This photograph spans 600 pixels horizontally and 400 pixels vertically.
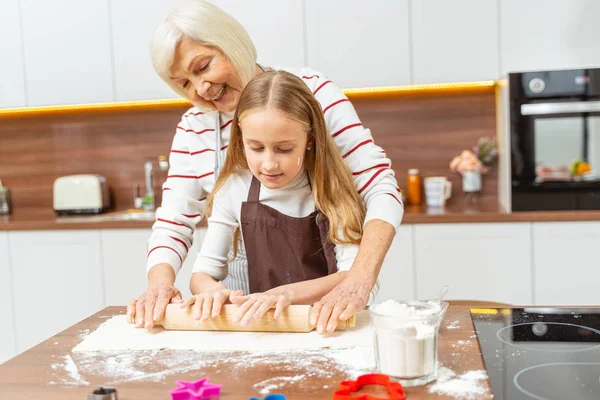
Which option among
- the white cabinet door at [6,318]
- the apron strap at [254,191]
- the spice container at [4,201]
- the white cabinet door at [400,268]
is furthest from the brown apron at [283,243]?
the spice container at [4,201]

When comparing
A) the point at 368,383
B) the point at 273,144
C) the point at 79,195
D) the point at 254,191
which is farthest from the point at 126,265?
the point at 368,383

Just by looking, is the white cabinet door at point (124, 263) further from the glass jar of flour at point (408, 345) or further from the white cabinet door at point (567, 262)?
the glass jar of flour at point (408, 345)

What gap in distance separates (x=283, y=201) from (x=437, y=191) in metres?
1.62

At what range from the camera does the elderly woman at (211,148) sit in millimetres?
1301

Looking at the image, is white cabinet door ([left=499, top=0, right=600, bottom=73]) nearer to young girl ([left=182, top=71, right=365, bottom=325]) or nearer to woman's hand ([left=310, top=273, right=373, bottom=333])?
young girl ([left=182, top=71, right=365, bottom=325])

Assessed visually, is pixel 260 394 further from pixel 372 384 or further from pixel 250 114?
pixel 250 114

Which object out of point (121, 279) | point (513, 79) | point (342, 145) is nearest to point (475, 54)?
point (513, 79)

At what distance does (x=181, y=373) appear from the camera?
0.94 metres

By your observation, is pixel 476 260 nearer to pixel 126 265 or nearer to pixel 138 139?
pixel 126 265

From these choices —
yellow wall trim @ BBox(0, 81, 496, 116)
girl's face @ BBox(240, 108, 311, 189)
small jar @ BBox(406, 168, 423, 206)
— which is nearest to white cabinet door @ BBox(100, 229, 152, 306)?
yellow wall trim @ BBox(0, 81, 496, 116)

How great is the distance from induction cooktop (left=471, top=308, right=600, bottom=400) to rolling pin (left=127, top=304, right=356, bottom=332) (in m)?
0.26

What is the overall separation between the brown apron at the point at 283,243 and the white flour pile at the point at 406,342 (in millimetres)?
558

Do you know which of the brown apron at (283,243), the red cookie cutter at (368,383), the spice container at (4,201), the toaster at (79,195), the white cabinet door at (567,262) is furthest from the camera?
the spice container at (4,201)

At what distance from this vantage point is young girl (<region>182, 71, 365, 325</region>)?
127 cm
